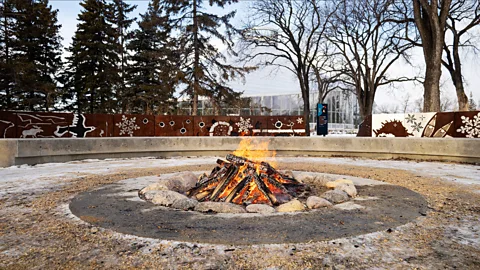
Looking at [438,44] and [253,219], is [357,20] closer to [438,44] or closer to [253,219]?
[438,44]

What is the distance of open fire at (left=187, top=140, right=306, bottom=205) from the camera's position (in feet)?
18.9

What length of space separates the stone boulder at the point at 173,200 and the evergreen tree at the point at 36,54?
26.5m

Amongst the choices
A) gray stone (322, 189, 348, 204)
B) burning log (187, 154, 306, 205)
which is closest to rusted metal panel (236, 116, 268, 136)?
burning log (187, 154, 306, 205)

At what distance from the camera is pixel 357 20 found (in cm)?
2750

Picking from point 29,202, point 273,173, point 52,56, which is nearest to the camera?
point 29,202

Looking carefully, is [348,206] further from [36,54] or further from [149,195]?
[36,54]

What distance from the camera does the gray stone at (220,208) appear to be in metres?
5.12

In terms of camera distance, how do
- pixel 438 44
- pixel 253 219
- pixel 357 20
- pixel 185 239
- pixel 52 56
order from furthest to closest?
A: 1. pixel 52 56
2. pixel 357 20
3. pixel 438 44
4. pixel 253 219
5. pixel 185 239

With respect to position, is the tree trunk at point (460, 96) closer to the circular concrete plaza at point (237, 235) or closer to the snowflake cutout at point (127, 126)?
the circular concrete plaza at point (237, 235)

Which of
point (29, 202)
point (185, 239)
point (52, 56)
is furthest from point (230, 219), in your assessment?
point (52, 56)

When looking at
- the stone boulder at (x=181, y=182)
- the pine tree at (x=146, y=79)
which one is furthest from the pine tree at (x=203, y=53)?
the stone boulder at (x=181, y=182)

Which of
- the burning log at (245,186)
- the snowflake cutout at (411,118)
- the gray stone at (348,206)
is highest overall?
the snowflake cutout at (411,118)

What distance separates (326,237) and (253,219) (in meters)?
1.13

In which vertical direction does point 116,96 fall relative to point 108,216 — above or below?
above
